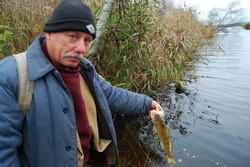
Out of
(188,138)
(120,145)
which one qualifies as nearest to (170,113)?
(188,138)

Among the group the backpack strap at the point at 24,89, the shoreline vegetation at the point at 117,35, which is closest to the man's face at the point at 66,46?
the backpack strap at the point at 24,89

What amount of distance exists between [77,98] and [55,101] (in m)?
0.27

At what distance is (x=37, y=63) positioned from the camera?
58.9 inches

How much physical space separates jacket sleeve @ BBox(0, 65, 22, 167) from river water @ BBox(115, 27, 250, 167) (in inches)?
96.7

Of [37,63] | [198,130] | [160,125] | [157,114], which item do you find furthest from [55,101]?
[198,130]

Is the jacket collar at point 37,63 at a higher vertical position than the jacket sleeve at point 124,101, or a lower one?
higher

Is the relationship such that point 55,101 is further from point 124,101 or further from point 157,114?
point 157,114

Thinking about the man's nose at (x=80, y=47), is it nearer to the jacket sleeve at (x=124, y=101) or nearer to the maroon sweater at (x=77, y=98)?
the maroon sweater at (x=77, y=98)

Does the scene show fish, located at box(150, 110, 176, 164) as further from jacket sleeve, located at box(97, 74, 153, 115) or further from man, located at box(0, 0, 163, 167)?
man, located at box(0, 0, 163, 167)

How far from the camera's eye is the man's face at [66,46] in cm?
Answer: 160

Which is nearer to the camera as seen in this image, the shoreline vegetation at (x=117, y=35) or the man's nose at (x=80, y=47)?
the man's nose at (x=80, y=47)

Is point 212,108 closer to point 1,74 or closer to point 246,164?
point 246,164

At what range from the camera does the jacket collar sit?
56.4 inches

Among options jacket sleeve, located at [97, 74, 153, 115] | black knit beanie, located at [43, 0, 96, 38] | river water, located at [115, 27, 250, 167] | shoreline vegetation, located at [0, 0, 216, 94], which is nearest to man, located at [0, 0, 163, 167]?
black knit beanie, located at [43, 0, 96, 38]
